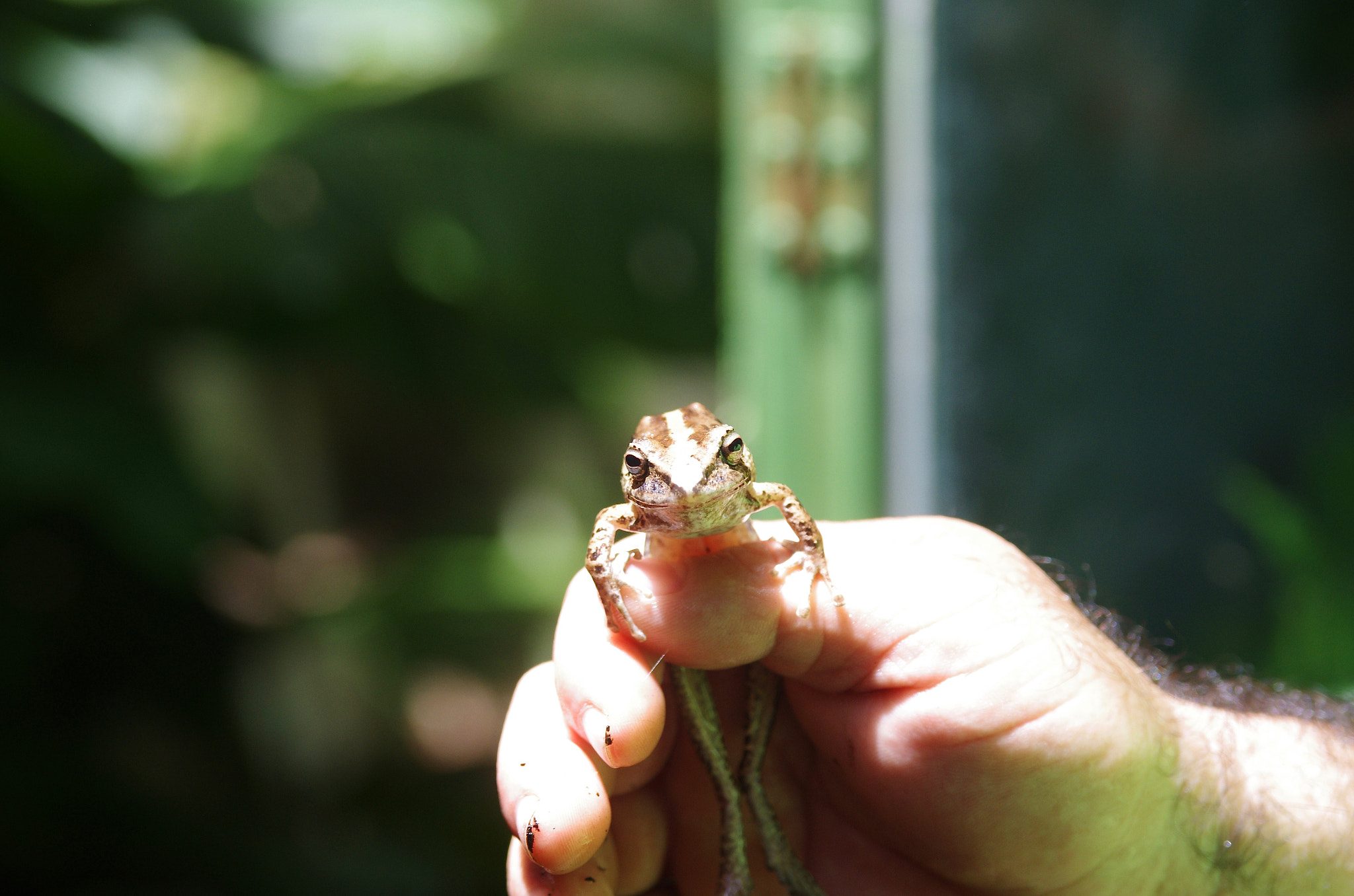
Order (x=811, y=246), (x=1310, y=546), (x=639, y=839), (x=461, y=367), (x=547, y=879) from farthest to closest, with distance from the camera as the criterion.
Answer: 1. (x=461, y=367)
2. (x=811, y=246)
3. (x=1310, y=546)
4. (x=639, y=839)
5. (x=547, y=879)

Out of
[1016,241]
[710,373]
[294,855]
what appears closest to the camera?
[1016,241]

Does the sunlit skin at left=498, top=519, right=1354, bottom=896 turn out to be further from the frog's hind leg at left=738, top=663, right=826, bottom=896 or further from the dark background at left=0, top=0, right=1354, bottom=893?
the dark background at left=0, top=0, right=1354, bottom=893

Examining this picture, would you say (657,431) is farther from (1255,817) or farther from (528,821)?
(1255,817)

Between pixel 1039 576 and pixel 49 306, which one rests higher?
pixel 49 306

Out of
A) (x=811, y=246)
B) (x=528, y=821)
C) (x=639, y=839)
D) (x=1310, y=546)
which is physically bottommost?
(x=639, y=839)

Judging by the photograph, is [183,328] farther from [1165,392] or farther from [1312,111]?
[1312,111]

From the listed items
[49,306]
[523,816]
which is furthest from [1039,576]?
[49,306]

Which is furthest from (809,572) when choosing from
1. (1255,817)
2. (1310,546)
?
(1310,546)

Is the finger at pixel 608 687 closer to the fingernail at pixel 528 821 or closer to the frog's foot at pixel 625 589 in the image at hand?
the frog's foot at pixel 625 589
